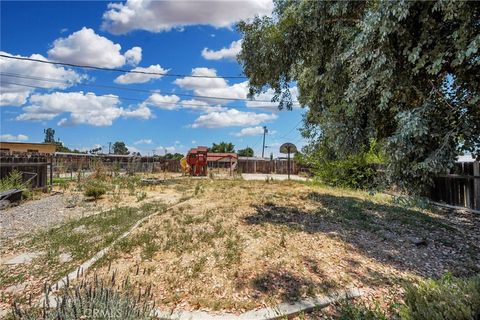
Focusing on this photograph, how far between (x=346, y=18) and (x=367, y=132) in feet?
6.89

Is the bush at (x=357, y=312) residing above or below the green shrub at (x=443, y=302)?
below

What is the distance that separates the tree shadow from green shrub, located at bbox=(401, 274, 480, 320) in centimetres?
212

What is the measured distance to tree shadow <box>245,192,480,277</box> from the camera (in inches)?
197

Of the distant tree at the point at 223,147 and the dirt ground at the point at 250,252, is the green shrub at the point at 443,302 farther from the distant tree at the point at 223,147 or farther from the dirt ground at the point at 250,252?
the distant tree at the point at 223,147

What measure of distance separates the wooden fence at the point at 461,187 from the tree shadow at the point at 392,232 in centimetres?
175

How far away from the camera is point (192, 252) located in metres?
4.64

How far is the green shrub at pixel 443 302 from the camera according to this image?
2.26 m

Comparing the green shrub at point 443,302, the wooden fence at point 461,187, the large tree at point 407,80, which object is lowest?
the green shrub at point 443,302

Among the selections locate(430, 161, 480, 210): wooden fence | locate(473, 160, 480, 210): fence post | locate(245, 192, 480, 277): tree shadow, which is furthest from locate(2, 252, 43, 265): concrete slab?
locate(473, 160, 480, 210): fence post

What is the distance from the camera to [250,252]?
4609 millimetres

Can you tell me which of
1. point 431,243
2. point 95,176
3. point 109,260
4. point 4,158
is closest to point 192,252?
point 109,260

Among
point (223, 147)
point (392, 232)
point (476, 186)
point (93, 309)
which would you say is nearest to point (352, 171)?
point (476, 186)

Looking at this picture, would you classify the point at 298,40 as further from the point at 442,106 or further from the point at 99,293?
the point at 99,293

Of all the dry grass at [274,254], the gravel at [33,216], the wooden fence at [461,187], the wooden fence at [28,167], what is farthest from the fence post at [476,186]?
the wooden fence at [28,167]
